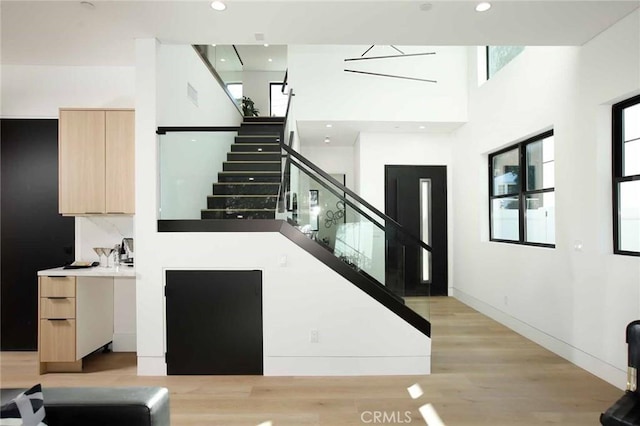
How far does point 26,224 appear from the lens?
14.2 feet

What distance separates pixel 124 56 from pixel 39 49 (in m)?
0.88

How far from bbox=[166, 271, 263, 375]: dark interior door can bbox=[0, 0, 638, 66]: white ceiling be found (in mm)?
2404

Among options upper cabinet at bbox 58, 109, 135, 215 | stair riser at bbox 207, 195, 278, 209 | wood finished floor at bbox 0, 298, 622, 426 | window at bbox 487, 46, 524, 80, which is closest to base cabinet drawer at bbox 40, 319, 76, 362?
wood finished floor at bbox 0, 298, 622, 426

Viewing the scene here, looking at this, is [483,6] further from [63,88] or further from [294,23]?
[63,88]

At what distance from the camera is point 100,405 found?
1581 mm

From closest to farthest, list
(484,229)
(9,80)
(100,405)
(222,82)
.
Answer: (100,405) < (9,80) < (484,229) < (222,82)

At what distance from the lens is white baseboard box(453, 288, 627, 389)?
328 cm

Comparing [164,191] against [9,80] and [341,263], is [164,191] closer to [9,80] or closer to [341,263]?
[341,263]

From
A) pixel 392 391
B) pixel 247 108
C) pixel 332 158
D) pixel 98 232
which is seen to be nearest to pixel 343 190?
pixel 392 391

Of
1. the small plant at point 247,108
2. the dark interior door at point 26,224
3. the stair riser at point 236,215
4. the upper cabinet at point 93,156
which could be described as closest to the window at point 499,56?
the stair riser at point 236,215

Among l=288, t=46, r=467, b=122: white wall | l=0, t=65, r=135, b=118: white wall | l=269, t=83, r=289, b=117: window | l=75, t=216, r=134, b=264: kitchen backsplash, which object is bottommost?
l=75, t=216, r=134, b=264: kitchen backsplash

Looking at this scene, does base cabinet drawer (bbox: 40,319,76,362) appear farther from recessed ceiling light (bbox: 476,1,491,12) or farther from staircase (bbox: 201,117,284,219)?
recessed ceiling light (bbox: 476,1,491,12)

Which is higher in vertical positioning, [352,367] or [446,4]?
[446,4]

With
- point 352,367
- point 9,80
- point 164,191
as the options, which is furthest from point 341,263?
point 9,80
